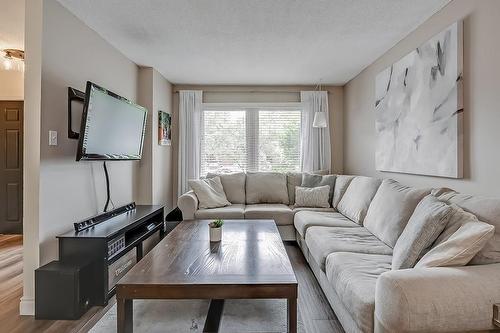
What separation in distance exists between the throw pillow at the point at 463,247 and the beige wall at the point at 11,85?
5.61 metres

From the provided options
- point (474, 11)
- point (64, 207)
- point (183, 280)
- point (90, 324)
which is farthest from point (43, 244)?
point (474, 11)

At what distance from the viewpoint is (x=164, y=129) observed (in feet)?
15.0

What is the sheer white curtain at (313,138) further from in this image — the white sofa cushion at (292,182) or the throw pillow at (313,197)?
the throw pillow at (313,197)

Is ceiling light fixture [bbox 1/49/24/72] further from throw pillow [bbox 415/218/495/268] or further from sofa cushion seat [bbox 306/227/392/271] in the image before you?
throw pillow [bbox 415/218/495/268]

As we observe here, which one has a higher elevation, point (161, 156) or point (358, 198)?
point (161, 156)

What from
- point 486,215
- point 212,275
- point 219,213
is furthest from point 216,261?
point 219,213

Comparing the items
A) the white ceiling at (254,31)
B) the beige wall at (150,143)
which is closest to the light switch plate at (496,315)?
the white ceiling at (254,31)

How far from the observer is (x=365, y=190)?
3.25 metres

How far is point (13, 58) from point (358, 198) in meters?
4.64

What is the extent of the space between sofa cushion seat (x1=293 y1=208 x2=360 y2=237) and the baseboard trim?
249cm

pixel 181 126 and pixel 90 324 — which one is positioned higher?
pixel 181 126

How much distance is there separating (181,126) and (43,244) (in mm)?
3047

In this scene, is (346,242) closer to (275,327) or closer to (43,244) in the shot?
(275,327)

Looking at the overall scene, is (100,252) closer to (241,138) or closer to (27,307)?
(27,307)
